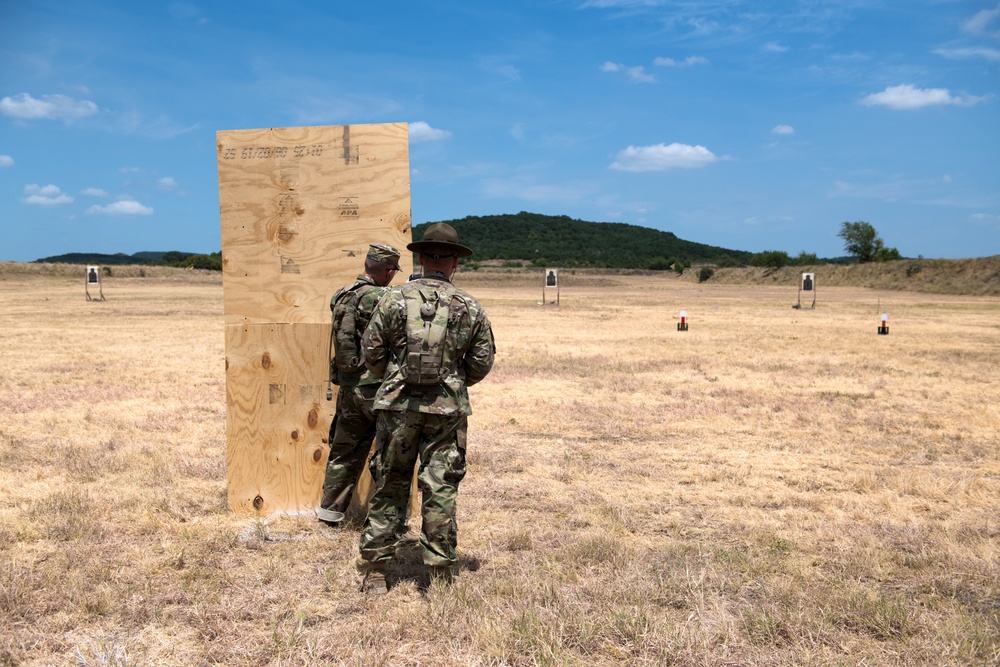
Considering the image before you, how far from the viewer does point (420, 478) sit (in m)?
4.28

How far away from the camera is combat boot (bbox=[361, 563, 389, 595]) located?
14.1 feet

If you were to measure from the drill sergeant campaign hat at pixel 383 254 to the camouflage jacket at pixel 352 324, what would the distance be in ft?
0.51

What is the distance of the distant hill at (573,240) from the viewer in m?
143


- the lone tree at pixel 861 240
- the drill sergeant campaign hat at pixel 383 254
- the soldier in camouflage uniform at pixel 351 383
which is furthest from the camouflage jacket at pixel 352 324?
the lone tree at pixel 861 240

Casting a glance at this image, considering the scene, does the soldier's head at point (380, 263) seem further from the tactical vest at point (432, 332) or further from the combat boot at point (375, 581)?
the combat boot at point (375, 581)

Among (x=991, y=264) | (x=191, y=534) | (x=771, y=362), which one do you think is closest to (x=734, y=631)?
(x=191, y=534)

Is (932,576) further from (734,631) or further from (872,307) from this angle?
(872,307)

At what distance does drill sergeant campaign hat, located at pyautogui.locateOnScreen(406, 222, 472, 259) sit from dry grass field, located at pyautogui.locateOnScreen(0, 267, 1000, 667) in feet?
6.42

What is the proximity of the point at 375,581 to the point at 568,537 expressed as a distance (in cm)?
153

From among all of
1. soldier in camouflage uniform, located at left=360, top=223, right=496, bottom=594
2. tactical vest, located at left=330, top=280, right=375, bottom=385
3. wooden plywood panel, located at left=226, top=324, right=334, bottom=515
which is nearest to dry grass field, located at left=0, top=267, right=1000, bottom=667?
wooden plywood panel, located at left=226, top=324, right=334, bottom=515

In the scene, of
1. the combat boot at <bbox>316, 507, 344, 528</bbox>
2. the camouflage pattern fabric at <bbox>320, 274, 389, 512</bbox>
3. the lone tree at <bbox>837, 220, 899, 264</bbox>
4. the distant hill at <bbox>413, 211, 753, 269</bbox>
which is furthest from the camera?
the distant hill at <bbox>413, 211, 753, 269</bbox>

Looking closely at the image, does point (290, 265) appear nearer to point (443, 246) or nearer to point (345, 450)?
point (345, 450)

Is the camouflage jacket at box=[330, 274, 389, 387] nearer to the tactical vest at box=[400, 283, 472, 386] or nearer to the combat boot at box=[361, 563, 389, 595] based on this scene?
the tactical vest at box=[400, 283, 472, 386]

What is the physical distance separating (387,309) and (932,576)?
12.1ft
